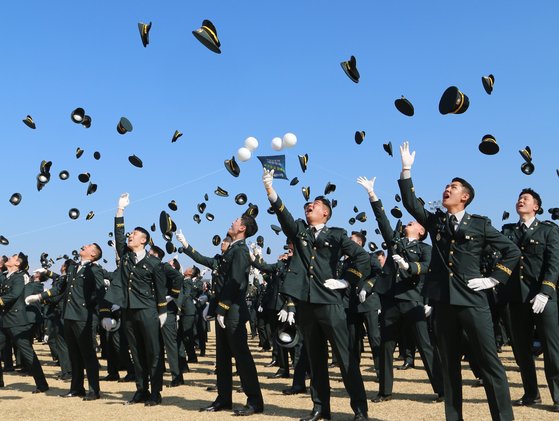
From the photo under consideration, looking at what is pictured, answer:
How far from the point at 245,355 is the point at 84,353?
3.03 m

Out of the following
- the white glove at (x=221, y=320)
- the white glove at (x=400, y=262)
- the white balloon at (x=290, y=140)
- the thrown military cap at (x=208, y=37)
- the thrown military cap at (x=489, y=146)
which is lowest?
the white glove at (x=221, y=320)

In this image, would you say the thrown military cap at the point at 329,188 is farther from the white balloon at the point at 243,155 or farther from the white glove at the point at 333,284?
the white glove at the point at 333,284

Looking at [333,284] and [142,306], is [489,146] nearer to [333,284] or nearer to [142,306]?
[333,284]

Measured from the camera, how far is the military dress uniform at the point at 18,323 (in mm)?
10617

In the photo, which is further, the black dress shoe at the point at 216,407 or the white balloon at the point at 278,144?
the white balloon at the point at 278,144

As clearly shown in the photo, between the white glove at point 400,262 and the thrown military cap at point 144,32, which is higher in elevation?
the thrown military cap at point 144,32

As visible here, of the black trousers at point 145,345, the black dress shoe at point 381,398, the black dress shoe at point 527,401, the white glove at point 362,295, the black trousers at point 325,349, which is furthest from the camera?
the white glove at point 362,295

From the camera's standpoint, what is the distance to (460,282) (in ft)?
19.7

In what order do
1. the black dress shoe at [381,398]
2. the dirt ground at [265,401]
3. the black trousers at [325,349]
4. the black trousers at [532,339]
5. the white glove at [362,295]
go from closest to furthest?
the black trousers at [325,349] < the black trousers at [532,339] < the dirt ground at [265,401] < the black dress shoe at [381,398] < the white glove at [362,295]

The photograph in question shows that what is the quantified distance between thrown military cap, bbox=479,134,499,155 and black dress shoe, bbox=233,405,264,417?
4548mm

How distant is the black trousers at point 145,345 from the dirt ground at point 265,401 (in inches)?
16.1

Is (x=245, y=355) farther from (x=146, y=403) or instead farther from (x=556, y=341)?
(x=556, y=341)

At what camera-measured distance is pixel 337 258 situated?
25.1 ft

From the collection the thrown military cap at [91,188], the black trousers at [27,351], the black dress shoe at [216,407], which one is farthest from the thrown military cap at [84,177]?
the black dress shoe at [216,407]
